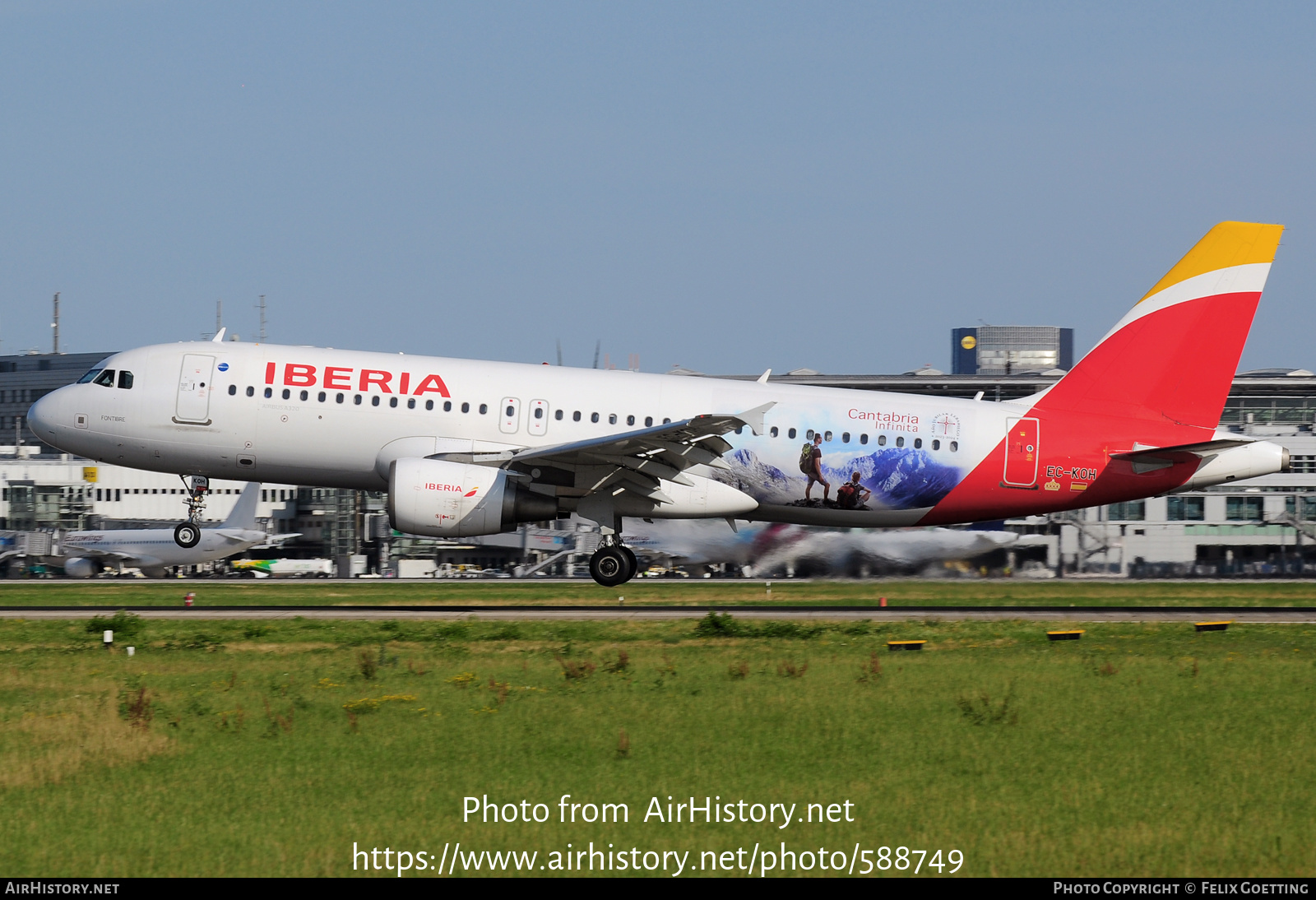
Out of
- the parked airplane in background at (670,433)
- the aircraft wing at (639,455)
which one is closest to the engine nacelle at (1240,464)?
the parked airplane in background at (670,433)

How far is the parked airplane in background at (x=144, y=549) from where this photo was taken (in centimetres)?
6944

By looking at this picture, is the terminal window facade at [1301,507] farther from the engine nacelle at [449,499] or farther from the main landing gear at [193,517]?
the main landing gear at [193,517]

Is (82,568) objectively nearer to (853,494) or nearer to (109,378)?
(109,378)

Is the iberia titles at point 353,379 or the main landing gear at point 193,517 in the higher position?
the iberia titles at point 353,379

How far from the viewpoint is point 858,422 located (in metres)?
29.5

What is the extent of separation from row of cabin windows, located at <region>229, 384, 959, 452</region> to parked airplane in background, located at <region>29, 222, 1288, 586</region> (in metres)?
0.04

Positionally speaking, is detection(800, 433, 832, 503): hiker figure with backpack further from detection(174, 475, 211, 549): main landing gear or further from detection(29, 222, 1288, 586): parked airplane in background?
detection(174, 475, 211, 549): main landing gear

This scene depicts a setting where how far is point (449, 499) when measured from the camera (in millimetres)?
27000

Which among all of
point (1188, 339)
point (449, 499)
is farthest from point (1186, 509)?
point (449, 499)

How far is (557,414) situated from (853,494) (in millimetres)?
6842

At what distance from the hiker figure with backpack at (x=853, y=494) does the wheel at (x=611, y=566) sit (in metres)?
4.96

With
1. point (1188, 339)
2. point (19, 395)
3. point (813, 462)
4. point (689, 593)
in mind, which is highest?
point (19, 395)

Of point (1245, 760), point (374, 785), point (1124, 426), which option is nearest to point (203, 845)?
point (374, 785)

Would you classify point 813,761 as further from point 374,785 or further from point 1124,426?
point 1124,426
